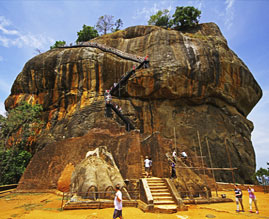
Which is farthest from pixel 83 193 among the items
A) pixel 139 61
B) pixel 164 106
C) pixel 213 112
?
pixel 213 112

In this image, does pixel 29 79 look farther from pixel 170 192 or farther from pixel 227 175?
pixel 227 175

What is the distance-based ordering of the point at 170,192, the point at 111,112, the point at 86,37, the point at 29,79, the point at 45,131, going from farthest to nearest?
the point at 86,37
the point at 29,79
the point at 45,131
the point at 111,112
the point at 170,192

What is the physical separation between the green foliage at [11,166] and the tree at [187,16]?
2919 centimetres

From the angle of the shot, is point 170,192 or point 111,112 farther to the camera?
point 111,112

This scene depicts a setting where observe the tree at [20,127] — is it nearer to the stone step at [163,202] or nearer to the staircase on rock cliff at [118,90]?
the staircase on rock cliff at [118,90]

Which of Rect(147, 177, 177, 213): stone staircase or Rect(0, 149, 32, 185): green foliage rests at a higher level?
Rect(0, 149, 32, 185): green foliage

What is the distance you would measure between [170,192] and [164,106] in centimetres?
1569

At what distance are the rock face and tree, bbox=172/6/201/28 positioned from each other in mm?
6786

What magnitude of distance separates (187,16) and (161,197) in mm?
29659

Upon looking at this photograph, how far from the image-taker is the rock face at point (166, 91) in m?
21.6

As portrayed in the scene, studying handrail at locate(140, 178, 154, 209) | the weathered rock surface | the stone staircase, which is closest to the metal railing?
the weathered rock surface

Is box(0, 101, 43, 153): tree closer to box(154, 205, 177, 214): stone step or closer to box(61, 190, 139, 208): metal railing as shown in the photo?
box(61, 190, 139, 208): metal railing

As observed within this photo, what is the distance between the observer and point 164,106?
2306 cm

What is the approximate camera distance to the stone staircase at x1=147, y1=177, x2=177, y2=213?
6852mm
